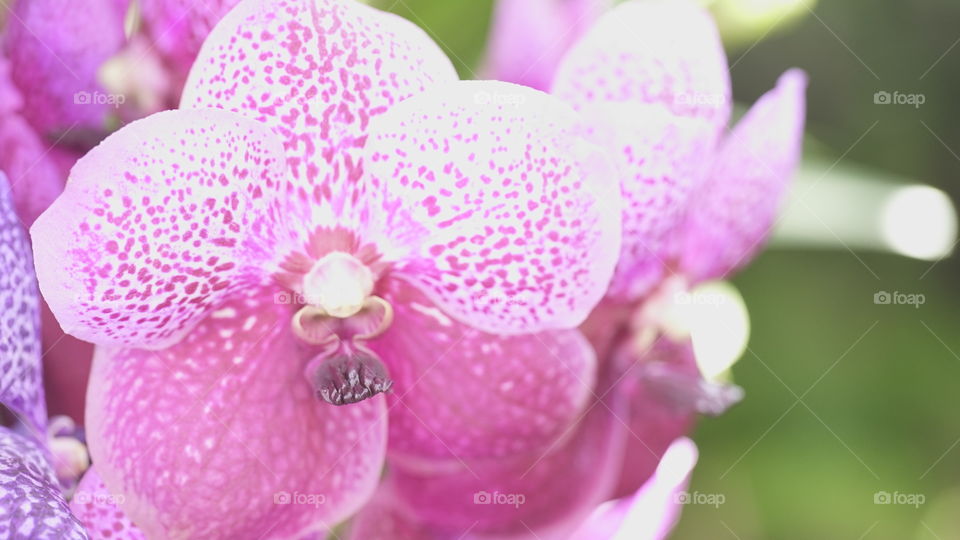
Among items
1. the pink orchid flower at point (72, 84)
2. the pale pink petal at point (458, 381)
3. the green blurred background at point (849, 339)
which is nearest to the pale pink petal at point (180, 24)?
the pink orchid flower at point (72, 84)

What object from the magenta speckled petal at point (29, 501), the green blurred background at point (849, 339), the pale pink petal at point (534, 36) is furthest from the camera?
the green blurred background at point (849, 339)

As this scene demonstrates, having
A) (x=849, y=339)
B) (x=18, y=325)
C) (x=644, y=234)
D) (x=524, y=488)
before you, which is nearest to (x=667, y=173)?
(x=644, y=234)

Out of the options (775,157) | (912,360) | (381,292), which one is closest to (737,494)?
(912,360)

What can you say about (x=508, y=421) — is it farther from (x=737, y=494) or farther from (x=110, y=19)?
(x=737, y=494)

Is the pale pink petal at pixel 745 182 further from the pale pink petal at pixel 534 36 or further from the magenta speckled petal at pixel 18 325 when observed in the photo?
the magenta speckled petal at pixel 18 325

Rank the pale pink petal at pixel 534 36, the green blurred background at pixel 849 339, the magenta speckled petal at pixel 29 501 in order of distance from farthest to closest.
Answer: the green blurred background at pixel 849 339 → the pale pink petal at pixel 534 36 → the magenta speckled petal at pixel 29 501

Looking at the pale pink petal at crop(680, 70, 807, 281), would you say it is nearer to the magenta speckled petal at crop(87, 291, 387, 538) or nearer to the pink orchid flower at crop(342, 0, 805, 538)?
the pink orchid flower at crop(342, 0, 805, 538)

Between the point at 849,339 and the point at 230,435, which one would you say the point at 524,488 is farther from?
the point at 849,339

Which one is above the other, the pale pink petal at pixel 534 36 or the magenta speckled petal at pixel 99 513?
the pale pink petal at pixel 534 36

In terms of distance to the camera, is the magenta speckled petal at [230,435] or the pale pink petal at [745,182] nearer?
the magenta speckled petal at [230,435]
